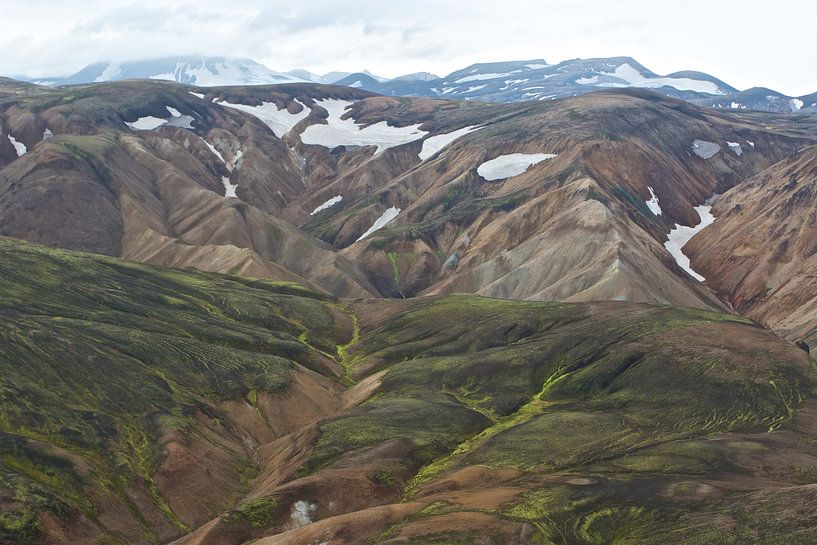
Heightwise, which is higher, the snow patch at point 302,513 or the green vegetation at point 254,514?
the green vegetation at point 254,514

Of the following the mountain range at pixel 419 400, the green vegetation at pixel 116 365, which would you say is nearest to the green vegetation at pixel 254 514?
the mountain range at pixel 419 400

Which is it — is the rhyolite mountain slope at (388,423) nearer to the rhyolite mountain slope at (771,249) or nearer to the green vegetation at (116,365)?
the green vegetation at (116,365)

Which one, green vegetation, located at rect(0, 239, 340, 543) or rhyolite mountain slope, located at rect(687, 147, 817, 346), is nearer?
green vegetation, located at rect(0, 239, 340, 543)

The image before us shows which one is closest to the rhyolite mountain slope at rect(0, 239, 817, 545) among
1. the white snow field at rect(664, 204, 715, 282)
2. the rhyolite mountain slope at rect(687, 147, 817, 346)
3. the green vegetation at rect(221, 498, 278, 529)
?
the green vegetation at rect(221, 498, 278, 529)

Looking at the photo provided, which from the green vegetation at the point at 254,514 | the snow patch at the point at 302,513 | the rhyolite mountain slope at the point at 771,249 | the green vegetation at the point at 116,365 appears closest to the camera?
the green vegetation at the point at 254,514

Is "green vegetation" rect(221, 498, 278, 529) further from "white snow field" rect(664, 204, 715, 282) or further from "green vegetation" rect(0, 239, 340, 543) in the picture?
"white snow field" rect(664, 204, 715, 282)

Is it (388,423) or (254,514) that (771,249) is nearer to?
(388,423)
